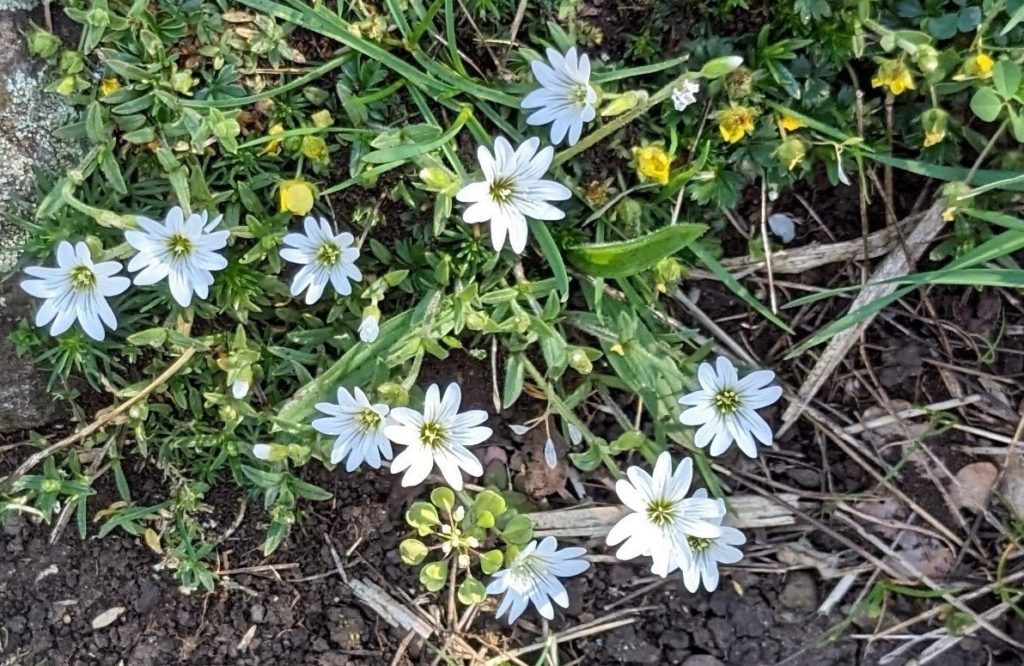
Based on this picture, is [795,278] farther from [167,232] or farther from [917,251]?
[167,232]

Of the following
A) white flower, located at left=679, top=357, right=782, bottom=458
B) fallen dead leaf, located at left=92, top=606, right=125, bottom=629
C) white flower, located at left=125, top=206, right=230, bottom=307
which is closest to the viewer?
white flower, located at left=125, top=206, right=230, bottom=307

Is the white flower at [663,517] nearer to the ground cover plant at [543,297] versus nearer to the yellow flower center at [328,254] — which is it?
the ground cover plant at [543,297]

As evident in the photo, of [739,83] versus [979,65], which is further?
[739,83]

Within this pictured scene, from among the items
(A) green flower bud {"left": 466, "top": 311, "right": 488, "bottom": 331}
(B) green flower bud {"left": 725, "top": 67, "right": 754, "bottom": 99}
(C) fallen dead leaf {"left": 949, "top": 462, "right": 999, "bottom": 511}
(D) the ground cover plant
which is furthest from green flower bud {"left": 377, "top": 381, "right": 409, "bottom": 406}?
(C) fallen dead leaf {"left": 949, "top": 462, "right": 999, "bottom": 511}

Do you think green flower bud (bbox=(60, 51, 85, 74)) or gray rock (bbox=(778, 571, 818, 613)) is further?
gray rock (bbox=(778, 571, 818, 613))

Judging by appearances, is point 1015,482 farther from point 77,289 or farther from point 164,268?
point 77,289

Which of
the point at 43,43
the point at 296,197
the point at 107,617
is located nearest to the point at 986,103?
the point at 296,197

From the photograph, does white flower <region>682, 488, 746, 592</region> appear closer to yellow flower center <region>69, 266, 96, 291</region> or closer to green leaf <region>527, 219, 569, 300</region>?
green leaf <region>527, 219, 569, 300</region>
